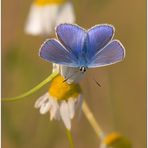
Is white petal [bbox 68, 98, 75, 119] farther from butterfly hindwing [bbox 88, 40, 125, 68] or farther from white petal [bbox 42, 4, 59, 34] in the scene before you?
white petal [bbox 42, 4, 59, 34]

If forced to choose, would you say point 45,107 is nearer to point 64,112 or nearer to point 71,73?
point 64,112

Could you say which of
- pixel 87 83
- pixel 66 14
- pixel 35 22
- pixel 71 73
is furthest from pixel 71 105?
pixel 87 83

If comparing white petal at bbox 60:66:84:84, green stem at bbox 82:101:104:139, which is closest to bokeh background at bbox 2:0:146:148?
green stem at bbox 82:101:104:139

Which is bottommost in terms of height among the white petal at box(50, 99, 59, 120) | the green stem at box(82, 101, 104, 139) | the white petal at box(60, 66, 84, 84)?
the green stem at box(82, 101, 104, 139)

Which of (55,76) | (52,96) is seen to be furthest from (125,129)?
(55,76)

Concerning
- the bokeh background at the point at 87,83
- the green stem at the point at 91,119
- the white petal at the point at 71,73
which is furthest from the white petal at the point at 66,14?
the white petal at the point at 71,73

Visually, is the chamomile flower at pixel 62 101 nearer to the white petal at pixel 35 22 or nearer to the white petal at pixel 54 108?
the white petal at pixel 54 108

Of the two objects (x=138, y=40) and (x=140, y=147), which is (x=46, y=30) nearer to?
(x=140, y=147)
